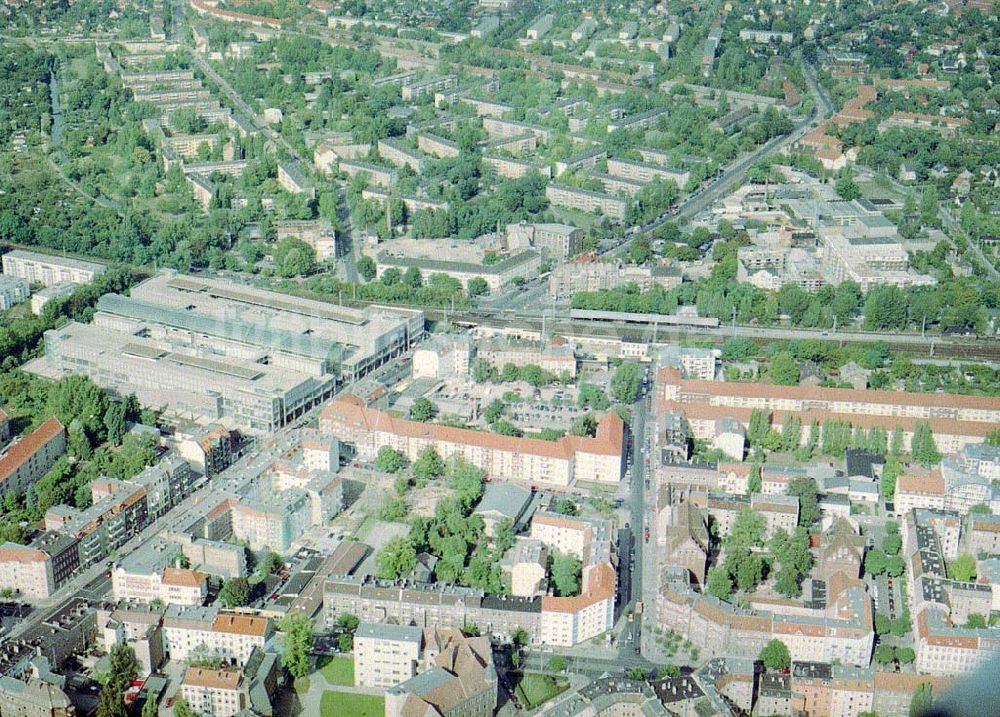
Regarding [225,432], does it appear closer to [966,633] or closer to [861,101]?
[966,633]

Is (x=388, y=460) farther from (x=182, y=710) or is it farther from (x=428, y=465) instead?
(x=182, y=710)

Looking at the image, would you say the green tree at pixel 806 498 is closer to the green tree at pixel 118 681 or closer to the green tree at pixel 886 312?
the green tree at pixel 886 312

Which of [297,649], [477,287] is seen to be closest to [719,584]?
[297,649]

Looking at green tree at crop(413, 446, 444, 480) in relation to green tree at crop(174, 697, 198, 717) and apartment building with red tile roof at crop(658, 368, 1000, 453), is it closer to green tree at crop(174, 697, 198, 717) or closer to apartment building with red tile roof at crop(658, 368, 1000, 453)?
apartment building with red tile roof at crop(658, 368, 1000, 453)

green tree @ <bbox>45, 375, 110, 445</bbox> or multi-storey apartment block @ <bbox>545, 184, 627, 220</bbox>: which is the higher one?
multi-storey apartment block @ <bbox>545, 184, 627, 220</bbox>

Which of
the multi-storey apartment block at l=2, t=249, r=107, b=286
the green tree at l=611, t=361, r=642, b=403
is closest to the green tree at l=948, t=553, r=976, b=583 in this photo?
the green tree at l=611, t=361, r=642, b=403

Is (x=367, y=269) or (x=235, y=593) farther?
(x=367, y=269)
